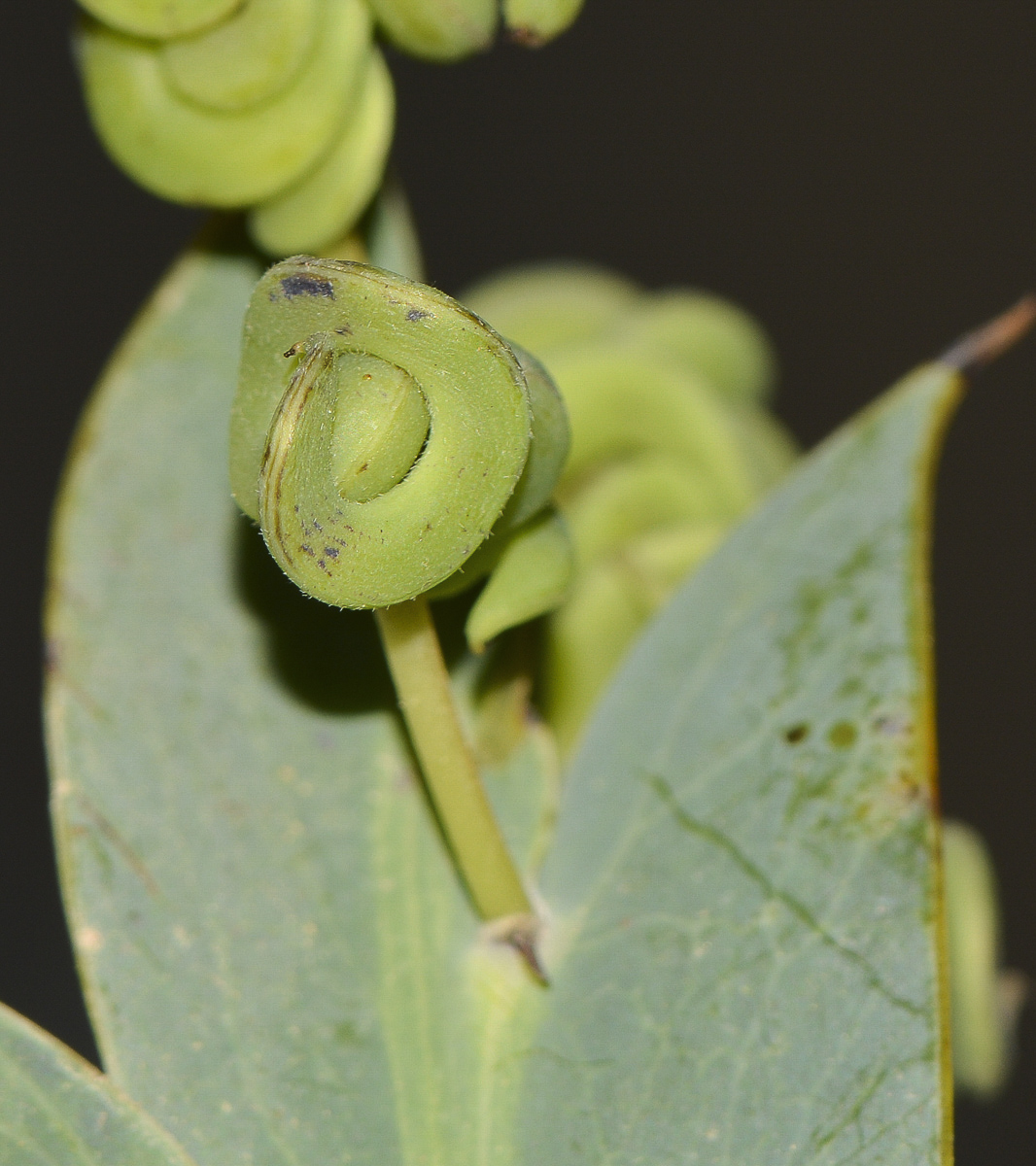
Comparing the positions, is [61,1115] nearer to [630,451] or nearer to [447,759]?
[447,759]

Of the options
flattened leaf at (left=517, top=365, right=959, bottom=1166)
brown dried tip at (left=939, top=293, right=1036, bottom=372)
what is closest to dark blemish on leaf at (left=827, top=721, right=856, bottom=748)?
flattened leaf at (left=517, top=365, right=959, bottom=1166)

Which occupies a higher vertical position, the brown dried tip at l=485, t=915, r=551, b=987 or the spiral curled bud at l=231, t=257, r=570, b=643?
the spiral curled bud at l=231, t=257, r=570, b=643

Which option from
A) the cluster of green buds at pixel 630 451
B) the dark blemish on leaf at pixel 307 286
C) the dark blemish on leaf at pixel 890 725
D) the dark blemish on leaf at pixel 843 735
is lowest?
the cluster of green buds at pixel 630 451

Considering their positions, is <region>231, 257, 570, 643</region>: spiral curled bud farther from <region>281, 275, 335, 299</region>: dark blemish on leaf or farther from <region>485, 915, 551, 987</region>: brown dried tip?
<region>485, 915, 551, 987</region>: brown dried tip

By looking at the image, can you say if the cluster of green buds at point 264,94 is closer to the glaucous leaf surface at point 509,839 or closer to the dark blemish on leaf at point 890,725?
the glaucous leaf surface at point 509,839

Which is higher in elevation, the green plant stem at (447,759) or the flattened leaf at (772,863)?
the green plant stem at (447,759)

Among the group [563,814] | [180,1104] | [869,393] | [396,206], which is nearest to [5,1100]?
[180,1104]

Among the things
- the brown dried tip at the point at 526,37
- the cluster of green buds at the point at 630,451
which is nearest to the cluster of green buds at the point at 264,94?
the brown dried tip at the point at 526,37
